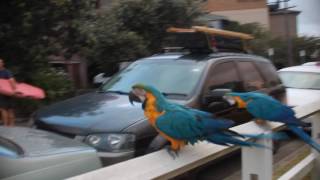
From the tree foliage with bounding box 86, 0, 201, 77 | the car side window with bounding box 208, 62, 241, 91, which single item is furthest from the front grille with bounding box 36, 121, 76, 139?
the tree foliage with bounding box 86, 0, 201, 77

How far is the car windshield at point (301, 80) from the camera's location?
11.9 metres

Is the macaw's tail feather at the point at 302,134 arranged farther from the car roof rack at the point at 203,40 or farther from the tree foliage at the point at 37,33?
the tree foliage at the point at 37,33

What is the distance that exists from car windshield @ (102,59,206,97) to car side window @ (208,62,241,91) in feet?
0.64

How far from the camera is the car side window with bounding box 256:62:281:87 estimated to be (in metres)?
8.52

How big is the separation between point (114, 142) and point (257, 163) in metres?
2.16

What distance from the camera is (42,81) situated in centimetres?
1490

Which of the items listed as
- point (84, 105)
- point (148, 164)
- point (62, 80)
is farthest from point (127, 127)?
point (62, 80)

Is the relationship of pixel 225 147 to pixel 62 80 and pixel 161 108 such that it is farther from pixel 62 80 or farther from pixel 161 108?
pixel 62 80

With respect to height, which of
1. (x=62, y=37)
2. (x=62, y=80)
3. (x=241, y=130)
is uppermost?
(x=241, y=130)

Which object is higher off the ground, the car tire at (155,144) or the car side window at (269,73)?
the car tire at (155,144)

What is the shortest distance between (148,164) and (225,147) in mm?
770

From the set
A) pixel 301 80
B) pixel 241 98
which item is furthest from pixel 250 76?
pixel 301 80

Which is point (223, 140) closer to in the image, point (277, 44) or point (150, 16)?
point (150, 16)

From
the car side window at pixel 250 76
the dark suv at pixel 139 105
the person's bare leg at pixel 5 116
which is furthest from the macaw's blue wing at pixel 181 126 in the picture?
the person's bare leg at pixel 5 116
